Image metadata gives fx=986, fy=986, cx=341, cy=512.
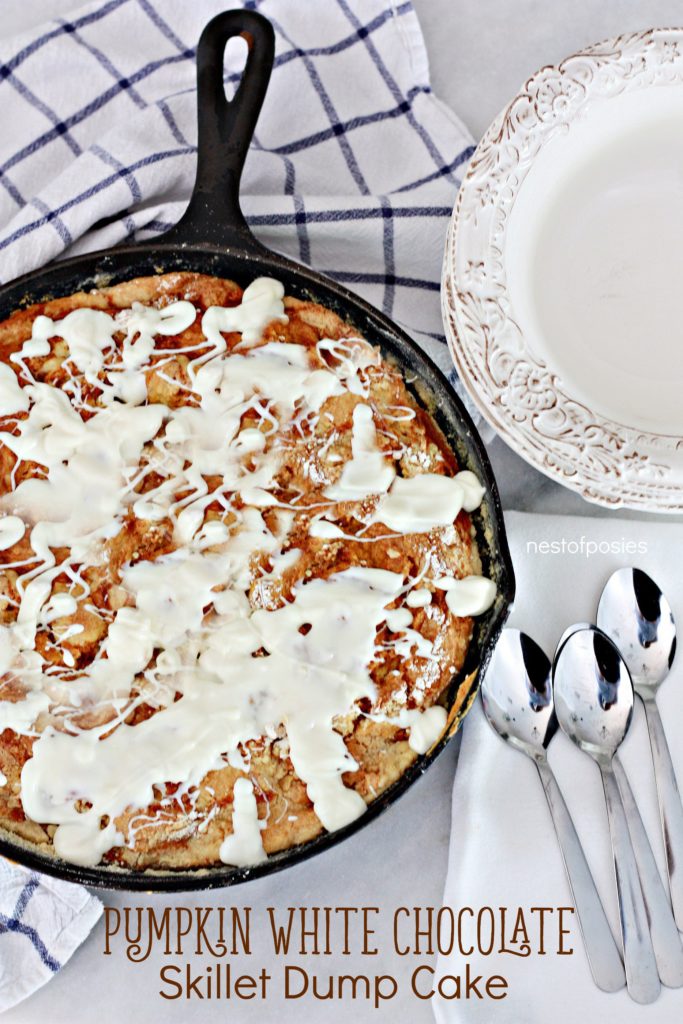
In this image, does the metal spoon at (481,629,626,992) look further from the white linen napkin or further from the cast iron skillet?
the cast iron skillet

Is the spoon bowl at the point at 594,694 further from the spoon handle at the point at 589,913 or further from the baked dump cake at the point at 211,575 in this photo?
the baked dump cake at the point at 211,575

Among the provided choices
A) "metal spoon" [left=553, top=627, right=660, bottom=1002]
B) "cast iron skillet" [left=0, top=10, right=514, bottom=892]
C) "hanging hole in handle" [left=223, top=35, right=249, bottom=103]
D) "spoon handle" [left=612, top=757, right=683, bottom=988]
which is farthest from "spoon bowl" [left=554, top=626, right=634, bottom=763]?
"hanging hole in handle" [left=223, top=35, right=249, bottom=103]

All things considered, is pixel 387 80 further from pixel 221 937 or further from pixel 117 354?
pixel 221 937

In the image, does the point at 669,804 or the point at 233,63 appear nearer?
the point at 669,804

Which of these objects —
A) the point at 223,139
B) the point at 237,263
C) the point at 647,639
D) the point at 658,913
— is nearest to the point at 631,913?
the point at 658,913

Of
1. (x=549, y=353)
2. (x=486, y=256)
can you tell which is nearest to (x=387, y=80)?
(x=486, y=256)

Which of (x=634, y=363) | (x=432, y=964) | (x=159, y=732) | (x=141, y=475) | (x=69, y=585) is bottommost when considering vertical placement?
(x=432, y=964)

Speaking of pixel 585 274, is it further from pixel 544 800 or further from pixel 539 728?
pixel 544 800
